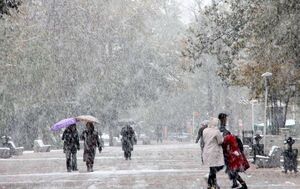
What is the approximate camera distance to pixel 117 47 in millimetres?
69000

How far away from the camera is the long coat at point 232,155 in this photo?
16609 millimetres

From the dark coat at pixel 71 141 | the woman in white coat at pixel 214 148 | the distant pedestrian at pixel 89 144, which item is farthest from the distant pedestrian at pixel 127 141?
the woman in white coat at pixel 214 148

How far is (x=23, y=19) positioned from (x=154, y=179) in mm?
35302

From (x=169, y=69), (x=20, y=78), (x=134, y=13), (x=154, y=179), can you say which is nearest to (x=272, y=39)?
(x=154, y=179)

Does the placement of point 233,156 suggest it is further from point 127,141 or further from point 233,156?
point 127,141

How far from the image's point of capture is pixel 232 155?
1669 cm

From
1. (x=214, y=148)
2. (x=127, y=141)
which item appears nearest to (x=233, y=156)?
A: (x=214, y=148)

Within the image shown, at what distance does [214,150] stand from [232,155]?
511mm

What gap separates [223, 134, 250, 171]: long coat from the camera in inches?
654

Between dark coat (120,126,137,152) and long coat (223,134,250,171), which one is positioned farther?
dark coat (120,126,137,152)

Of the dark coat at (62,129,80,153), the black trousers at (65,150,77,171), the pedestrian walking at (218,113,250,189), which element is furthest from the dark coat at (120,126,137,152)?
the pedestrian walking at (218,113,250,189)

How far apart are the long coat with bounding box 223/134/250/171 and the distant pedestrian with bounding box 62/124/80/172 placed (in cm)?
1078

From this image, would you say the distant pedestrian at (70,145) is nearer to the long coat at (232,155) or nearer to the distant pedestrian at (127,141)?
the distant pedestrian at (127,141)

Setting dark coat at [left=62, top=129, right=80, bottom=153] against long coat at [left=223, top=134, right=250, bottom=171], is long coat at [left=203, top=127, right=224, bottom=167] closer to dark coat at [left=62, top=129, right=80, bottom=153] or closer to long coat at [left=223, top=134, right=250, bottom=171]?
long coat at [left=223, top=134, right=250, bottom=171]
